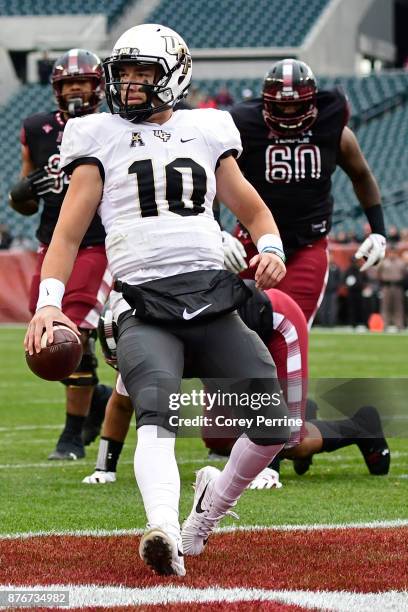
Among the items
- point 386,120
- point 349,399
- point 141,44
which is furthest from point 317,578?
point 386,120

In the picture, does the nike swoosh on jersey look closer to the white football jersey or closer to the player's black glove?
the white football jersey

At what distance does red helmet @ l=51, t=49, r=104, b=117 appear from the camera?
20.0 feet

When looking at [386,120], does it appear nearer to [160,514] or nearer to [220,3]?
[220,3]

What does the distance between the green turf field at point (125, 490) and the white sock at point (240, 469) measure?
62cm

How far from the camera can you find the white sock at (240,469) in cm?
361

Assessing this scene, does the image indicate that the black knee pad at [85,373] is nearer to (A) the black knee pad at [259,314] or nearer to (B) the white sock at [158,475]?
(A) the black knee pad at [259,314]

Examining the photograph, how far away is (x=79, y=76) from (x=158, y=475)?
10.6 ft

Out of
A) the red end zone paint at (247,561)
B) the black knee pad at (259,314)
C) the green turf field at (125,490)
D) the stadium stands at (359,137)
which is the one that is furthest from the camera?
the stadium stands at (359,137)

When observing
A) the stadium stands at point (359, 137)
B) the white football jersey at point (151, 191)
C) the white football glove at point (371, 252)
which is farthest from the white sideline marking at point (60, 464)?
the stadium stands at point (359, 137)

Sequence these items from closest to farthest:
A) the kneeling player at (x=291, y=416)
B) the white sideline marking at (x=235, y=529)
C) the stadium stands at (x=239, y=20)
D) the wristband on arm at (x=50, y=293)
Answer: the wristband on arm at (x=50, y=293) → the white sideline marking at (x=235, y=529) → the kneeling player at (x=291, y=416) → the stadium stands at (x=239, y=20)

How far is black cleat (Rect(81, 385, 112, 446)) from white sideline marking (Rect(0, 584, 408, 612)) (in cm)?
365

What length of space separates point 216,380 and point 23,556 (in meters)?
0.75

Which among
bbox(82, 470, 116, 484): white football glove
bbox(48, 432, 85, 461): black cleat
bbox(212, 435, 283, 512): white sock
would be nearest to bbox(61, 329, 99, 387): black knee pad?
bbox(48, 432, 85, 461): black cleat

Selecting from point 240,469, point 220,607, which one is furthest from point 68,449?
point 220,607
